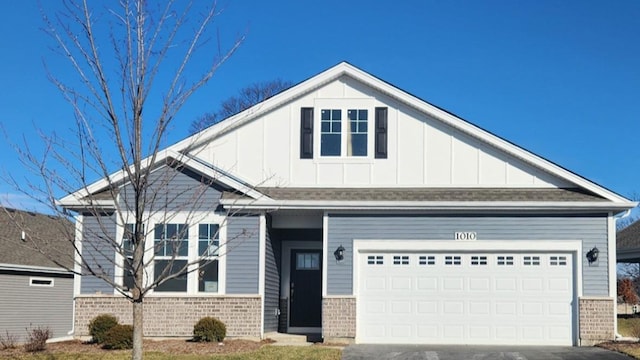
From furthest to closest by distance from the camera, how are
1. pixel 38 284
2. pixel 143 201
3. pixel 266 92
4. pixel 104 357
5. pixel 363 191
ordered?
pixel 266 92
pixel 38 284
pixel 363 191
pixel 104 357
pixel 143 201

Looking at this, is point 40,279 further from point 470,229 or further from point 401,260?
point 470,229

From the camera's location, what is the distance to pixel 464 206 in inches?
737

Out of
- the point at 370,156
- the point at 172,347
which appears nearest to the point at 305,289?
the point at 370,156

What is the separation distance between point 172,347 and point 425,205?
677 centimetres

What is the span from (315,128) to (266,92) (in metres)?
24.3

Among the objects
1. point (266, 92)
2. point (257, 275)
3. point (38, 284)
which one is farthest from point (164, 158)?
point (266, 92)

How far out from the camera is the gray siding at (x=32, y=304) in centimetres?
2883

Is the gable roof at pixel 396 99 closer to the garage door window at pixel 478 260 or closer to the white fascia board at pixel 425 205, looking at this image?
the white fascia board at pixel 425 205

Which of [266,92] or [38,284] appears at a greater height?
[266,92]

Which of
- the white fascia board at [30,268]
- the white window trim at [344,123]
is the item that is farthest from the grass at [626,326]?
the white fascia board at [30,268]

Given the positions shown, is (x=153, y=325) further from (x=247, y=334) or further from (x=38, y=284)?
(x=38, y=284)

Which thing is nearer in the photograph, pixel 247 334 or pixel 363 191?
pixel 247 334

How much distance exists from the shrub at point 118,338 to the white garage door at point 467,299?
17.7 feet

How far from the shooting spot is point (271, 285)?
20.1 metres
